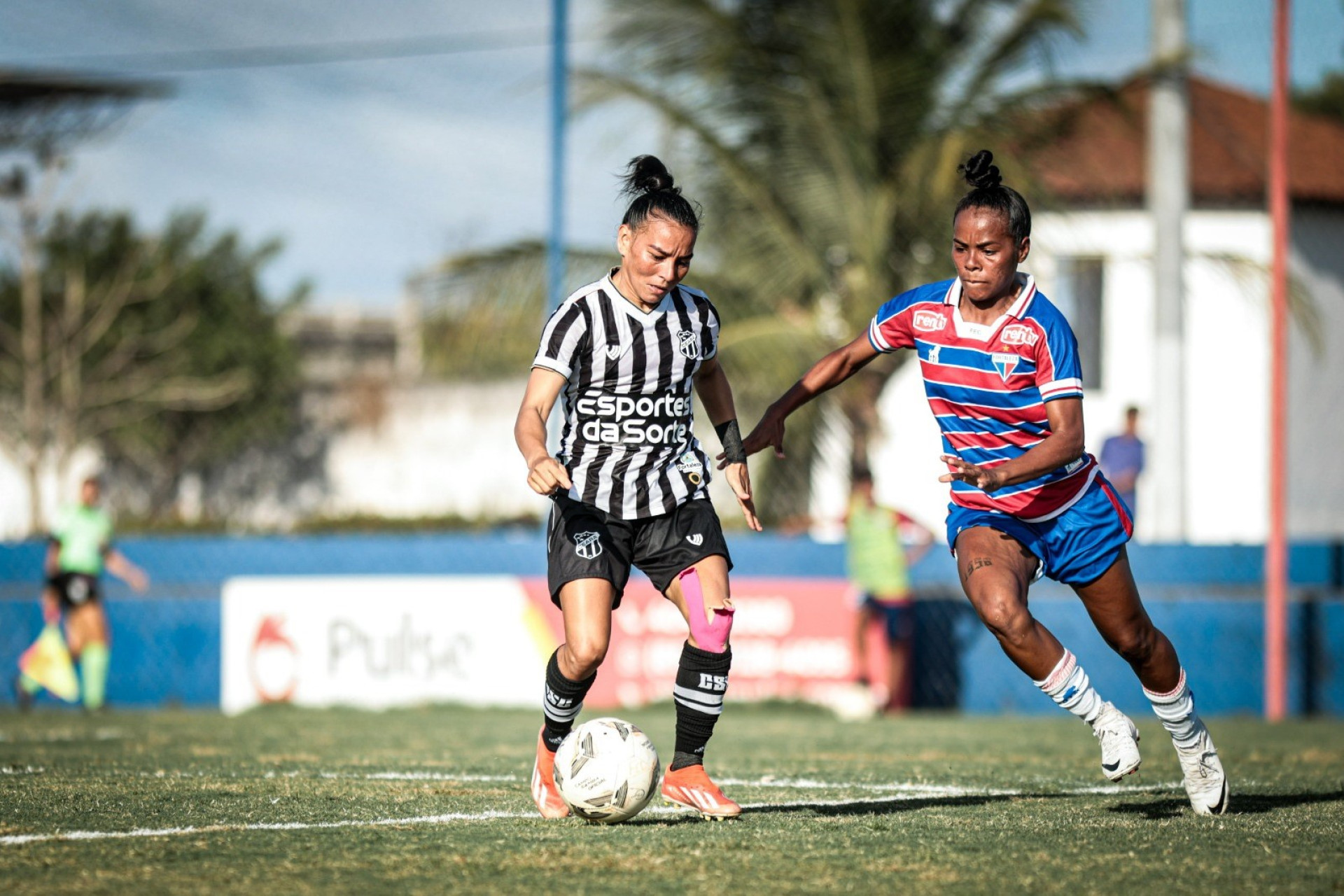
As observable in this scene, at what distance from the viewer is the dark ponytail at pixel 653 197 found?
5.19m

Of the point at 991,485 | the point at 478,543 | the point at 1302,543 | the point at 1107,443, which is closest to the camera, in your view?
the point at 991,485

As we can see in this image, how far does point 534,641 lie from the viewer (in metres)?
14.1

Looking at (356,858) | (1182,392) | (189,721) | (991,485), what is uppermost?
(1182,392)

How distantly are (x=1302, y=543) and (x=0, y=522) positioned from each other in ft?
78.4

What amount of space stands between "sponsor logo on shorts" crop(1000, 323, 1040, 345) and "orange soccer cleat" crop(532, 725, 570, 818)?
209cm

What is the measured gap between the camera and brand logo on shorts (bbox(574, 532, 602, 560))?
5.18m

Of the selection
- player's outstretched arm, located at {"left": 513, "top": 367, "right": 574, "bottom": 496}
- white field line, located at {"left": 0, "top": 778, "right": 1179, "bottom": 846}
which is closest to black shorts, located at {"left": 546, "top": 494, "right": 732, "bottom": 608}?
player's outstretched arm, located at {"left": 513, "top": 367, "right": 574, "bottom": 496}

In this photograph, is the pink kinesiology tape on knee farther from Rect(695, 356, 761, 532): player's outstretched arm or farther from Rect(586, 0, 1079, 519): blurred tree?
Rect(586, 0, 1079, 519): blurred tree

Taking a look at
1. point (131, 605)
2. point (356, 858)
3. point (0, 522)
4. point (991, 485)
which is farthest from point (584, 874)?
point (0, 522)

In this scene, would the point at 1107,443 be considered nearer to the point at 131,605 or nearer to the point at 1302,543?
the point at 1302,543

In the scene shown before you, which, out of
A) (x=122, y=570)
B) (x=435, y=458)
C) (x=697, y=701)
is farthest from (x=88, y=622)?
(x=435, y=458)

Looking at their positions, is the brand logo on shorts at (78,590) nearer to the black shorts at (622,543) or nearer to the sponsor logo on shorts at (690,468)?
the black shorts at (622,543)

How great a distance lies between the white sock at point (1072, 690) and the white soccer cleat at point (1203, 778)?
443mm

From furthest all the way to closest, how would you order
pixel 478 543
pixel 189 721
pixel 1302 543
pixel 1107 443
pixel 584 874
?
pixel 478 543, pixel 1107 443, pixel 1302 543, pixel 189 721, pixel 584 874
